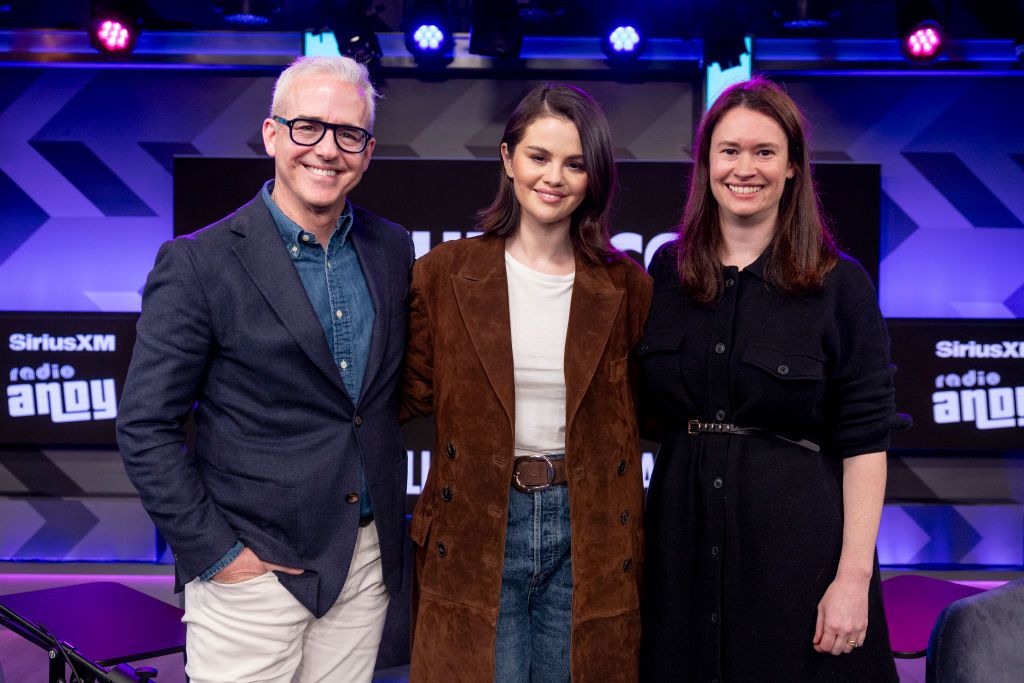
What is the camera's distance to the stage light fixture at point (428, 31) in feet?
15.5

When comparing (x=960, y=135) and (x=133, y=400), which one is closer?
(x=133, y=400)

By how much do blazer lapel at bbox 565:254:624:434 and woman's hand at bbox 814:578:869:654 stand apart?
2.28 ft

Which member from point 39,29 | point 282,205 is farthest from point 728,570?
point 39,29

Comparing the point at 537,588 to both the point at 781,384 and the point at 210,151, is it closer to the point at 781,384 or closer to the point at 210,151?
the point at 781,384

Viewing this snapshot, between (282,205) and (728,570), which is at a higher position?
(282,205)

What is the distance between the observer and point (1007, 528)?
5.25 meters

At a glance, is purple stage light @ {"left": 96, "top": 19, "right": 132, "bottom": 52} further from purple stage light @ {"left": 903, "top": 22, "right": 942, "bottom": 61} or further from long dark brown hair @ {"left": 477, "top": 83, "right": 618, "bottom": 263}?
purple stage light @ {"left": 903, "top": 22, "right": 942, "bottom": 61}

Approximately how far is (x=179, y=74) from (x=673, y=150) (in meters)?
2.86

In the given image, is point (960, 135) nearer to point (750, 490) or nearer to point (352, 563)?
point (750, 490)

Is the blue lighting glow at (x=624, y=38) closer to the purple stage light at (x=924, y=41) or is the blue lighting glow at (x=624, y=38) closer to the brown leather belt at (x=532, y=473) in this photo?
the purple stage light at (x=924, y=41)

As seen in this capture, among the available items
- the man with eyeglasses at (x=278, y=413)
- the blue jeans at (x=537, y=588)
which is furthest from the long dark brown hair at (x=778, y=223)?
the man with eyeglasses at (x=278, y=413)

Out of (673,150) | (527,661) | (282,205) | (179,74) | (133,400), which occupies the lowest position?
(527,661)

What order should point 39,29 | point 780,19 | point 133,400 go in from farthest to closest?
point 39,29 → point 780,19 → point 133,400

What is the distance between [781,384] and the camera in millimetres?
2051
